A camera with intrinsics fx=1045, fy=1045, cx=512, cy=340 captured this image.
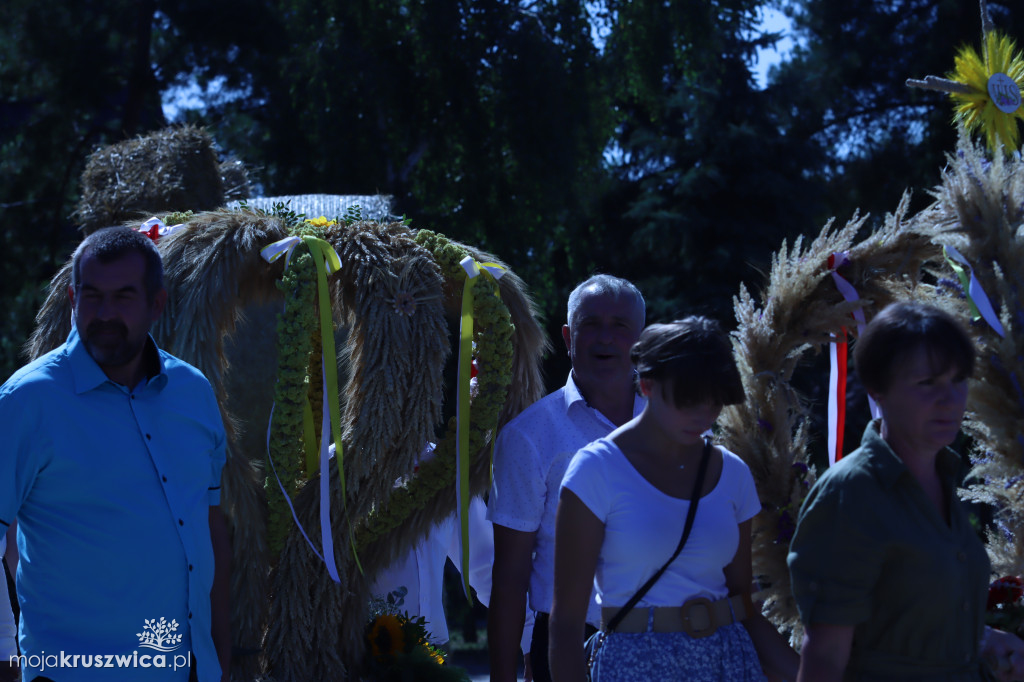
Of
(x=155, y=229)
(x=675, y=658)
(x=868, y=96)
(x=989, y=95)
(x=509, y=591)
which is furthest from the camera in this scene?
(x=868, y=96)

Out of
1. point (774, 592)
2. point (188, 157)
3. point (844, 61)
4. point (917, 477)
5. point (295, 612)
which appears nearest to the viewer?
point (917, 477)

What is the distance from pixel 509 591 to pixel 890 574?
121 cm

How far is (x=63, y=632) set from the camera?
2.33 m

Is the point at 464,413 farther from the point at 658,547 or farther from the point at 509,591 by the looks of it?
the point at 658,547

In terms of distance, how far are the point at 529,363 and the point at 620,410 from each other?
2.73 ft

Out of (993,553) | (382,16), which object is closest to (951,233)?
(993,553)

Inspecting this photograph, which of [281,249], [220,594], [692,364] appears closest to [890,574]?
[692,364]

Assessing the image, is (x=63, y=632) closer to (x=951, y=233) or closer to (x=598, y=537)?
(x=598, y=537)

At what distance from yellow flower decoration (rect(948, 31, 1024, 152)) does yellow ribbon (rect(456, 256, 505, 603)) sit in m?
1.64

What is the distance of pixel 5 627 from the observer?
260 cm

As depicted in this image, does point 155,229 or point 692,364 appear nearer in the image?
point 692,364

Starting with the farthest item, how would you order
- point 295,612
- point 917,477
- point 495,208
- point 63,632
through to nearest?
point 495,208
point 295,612
point 63,632
point 917,477

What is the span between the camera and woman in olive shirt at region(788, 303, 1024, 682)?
6.15ft

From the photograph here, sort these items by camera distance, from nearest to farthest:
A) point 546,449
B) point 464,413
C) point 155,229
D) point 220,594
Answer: point 220,594 < point 546,449 < point 464,413 < point 155,229
